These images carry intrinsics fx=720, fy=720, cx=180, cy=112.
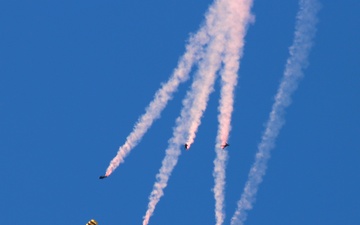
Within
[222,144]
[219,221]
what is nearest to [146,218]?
[219,221]

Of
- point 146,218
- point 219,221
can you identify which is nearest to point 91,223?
point 146,218

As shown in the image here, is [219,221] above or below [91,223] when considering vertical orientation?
below

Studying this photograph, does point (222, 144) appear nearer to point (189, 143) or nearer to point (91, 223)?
point (189, 143)

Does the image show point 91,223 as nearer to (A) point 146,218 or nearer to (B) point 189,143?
(A) point 146,218

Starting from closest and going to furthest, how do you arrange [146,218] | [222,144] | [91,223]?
[222,144]
[146,218]
[91,223]

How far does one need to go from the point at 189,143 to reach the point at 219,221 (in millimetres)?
5560

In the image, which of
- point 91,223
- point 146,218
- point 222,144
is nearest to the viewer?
point 222,144

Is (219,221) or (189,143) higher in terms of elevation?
(189,143)

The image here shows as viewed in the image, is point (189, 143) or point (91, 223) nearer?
point (189, 143)

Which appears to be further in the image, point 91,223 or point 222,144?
point 91,223

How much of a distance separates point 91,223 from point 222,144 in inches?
500

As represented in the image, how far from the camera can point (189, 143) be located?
41906 millimetres

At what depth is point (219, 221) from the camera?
4391 centimetres

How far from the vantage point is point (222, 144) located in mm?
41875
